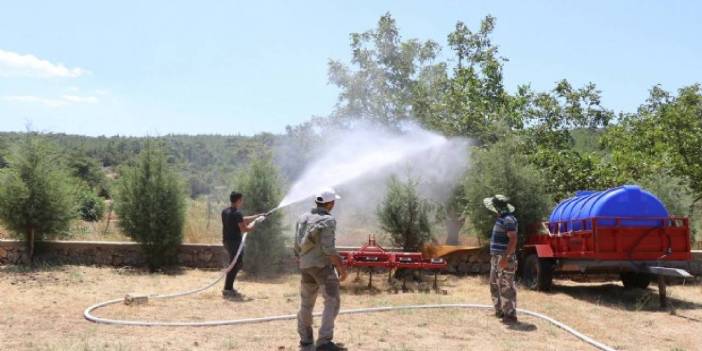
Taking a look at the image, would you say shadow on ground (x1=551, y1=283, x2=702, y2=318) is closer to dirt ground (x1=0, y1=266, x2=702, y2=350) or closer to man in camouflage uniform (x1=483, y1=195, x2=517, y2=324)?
dirt ground (x1=0, y1=266, x2=702, y2=350)

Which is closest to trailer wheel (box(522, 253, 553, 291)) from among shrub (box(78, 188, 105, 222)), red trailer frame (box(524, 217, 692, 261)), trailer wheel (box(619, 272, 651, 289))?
red trailer frame (box(524, 217, 692, 261))

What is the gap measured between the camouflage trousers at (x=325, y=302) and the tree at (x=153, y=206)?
27.6 feet

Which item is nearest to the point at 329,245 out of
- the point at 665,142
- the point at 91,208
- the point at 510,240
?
the point at 510,240

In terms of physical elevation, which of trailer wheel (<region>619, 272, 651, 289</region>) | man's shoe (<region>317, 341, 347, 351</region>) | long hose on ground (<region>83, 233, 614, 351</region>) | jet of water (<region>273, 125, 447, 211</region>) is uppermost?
jet of water (<region>273, 125, 447, 211</region>)

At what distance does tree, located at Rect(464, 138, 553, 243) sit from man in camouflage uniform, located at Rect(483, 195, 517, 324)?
185 inches

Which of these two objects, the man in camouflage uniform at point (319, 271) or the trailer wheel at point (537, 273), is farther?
the trailer wheel at point (537, 273)

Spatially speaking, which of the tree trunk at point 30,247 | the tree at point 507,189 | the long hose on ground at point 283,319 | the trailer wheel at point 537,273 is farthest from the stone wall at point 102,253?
the trailer wheel at point 537,273

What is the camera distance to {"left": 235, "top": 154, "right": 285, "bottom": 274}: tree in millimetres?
14172

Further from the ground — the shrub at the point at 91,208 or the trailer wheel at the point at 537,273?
the shrub at the point at 91,208

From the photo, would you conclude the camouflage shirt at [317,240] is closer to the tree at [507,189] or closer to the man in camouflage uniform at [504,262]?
the man in camouflage uniform at [504,262]

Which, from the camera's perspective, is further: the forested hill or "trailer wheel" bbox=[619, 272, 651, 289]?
the forested hill

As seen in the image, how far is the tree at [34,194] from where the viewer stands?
14578mm

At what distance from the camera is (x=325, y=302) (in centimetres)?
702

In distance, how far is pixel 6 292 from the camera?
36.7ft
